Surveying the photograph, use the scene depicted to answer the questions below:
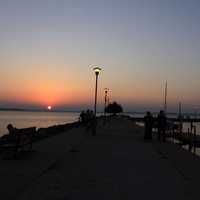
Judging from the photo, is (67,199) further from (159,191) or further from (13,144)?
(13,144)

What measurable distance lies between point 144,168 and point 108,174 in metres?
1.86

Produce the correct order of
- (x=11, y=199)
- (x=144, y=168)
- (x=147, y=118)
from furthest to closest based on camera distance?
1. (x=147, y=118)
2. (x=144, y=168)
3. (x=11, y=199)

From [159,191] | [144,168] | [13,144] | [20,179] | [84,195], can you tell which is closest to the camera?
[84,195]

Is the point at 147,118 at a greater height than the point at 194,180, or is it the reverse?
the point at 147,118

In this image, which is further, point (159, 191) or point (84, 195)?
point (159, 191)

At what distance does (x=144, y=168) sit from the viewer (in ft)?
46.9

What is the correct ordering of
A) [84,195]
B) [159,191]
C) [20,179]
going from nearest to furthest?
1. [84,195]
2. [159,191]
3. [20,179]

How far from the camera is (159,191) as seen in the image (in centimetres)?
1045

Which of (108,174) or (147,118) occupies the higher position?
(147,118)

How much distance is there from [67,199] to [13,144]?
7.34 metres

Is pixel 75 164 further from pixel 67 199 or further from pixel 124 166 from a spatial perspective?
pixel 67 199

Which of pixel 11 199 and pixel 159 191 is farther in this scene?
pixel 159 191

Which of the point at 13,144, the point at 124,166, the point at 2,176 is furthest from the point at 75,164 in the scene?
the point at 2,176

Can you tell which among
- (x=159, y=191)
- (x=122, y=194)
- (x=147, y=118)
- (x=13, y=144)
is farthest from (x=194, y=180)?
(x=147, y=118)
